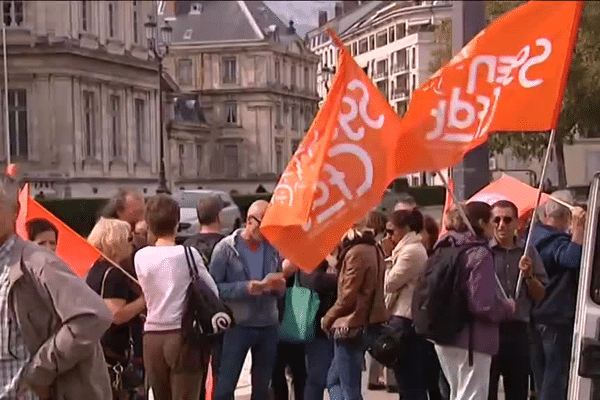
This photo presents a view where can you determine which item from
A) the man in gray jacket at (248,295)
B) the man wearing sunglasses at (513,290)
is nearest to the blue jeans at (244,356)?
the man in gray jacket at (248,295)

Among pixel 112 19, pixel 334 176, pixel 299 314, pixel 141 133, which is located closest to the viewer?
pixel 334 176

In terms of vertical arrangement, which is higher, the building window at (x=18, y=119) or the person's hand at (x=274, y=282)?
the building window at (x=18, y=119)

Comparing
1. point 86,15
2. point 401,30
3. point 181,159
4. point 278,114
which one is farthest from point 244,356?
point 278,114

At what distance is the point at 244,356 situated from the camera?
30.7 feet

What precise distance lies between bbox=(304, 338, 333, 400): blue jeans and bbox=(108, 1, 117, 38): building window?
54.7 metres

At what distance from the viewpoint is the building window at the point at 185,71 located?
10379cm

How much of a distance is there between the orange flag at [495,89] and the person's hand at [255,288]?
195 centimetres

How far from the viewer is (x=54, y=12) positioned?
58.4 meters

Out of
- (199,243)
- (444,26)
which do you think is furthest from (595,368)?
(444,26)

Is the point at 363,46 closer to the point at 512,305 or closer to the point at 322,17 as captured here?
the point at 322,17

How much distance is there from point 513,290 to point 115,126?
183 feet

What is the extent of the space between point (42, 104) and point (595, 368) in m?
53.5

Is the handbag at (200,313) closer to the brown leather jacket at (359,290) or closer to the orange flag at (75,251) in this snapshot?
the orange flag at (75,251)

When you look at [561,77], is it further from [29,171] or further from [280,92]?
[280,92]
